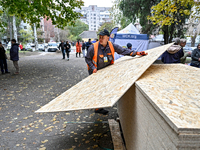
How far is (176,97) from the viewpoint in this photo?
1519 mm

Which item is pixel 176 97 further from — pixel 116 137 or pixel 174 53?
pixel 174 53

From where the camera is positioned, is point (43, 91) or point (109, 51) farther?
point (43, 91)

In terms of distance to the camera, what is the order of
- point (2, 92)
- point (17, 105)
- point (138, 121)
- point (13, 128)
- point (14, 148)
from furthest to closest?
point (2, 92) < point (17, 105) < point (13, 128) < point (14, 148) < point (138, 121)

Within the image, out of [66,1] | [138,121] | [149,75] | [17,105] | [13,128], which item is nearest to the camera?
[138,121]

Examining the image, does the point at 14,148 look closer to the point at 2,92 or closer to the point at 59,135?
the point at 59,135

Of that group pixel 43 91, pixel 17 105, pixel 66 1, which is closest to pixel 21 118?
pixel 17 105

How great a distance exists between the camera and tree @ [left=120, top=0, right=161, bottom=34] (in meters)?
14.7

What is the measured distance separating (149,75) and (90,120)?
2267 mm

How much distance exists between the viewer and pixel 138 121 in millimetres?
1996

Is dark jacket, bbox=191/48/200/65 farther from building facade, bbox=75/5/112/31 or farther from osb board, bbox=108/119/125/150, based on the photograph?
building facade, bbox=75/5/112/31

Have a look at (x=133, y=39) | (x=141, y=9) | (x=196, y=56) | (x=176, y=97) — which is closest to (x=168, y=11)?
(x=133, y=39)

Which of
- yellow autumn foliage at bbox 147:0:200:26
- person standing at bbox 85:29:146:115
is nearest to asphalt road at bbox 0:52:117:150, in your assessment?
person standing at bbox 85:29:146:115

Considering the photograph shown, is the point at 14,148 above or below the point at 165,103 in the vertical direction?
below

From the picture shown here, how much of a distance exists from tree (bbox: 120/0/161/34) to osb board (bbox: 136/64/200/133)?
1422 cm
